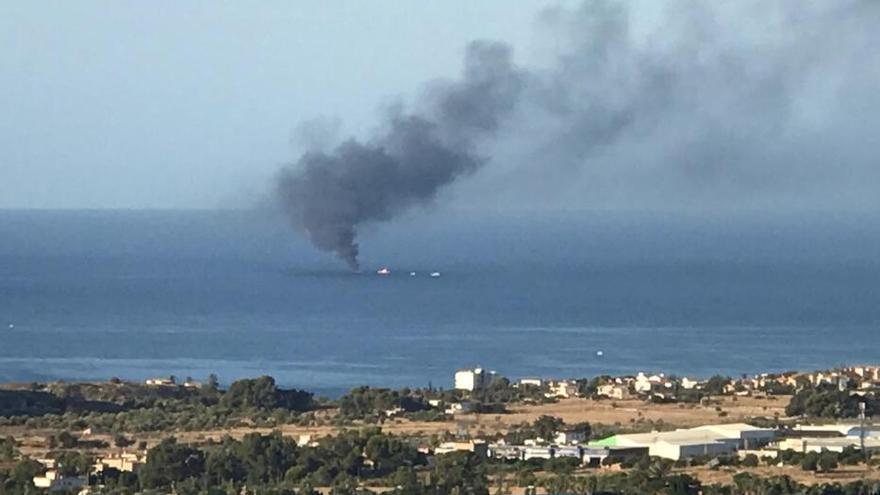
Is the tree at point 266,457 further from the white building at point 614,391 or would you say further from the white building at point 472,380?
the white building at point 472,380

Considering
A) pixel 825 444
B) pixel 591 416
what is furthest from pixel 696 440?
pixel 591 416

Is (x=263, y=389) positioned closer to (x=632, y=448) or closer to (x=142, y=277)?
(x=632, y=448)

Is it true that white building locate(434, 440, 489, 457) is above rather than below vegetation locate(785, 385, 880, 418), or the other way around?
below

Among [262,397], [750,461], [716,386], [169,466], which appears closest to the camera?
[169,466]

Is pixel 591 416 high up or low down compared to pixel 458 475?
up

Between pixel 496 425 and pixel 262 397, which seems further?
pixel 262 397

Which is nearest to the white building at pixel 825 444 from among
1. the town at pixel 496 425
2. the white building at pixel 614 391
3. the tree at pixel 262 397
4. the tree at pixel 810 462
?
the town at pixel 496 425

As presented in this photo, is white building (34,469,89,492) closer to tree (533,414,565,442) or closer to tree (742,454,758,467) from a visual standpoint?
tree (533,414,565,442)

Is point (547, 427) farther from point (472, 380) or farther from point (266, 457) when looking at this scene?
point (472, 380)

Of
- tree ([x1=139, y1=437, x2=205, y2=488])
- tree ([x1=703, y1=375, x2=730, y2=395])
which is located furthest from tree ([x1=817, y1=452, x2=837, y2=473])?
tree ([x1=703, y1=375, x2=730, y2=395])
